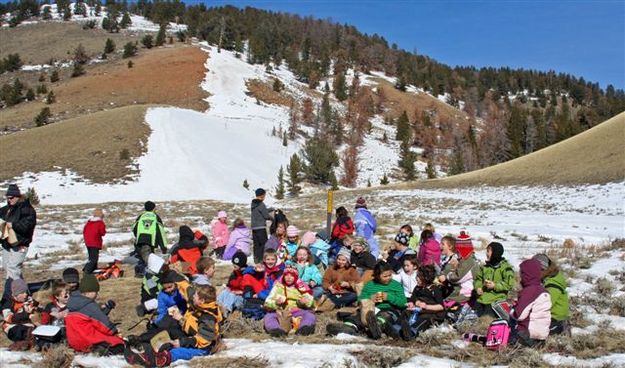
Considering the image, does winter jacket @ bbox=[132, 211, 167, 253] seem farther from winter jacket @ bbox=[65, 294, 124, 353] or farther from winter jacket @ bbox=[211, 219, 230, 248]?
winter jacket @ bbox=[65, 294, 124, 353]

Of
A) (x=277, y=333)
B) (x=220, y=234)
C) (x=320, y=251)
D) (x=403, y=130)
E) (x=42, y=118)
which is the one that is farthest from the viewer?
(x=403, y=130)

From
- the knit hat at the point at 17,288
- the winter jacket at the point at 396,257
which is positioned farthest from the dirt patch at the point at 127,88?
the winter jacket at the point at 396,257

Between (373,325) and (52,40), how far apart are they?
126812 mm

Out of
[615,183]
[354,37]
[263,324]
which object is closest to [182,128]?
[615,183]

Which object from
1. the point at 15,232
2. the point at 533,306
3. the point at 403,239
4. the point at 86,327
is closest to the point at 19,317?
the point at 86,327

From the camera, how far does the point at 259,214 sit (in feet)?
40.3

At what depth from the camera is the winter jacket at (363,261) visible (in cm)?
997

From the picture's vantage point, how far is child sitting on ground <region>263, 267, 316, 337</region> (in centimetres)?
713

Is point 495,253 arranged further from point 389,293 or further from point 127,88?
point 127,88

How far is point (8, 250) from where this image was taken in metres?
8.77

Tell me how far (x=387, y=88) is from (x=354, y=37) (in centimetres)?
5085

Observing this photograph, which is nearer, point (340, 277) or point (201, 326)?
point (201, 326)

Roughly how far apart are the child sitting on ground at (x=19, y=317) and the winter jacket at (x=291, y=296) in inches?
130

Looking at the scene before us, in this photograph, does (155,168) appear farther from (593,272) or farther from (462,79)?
(462,79)
